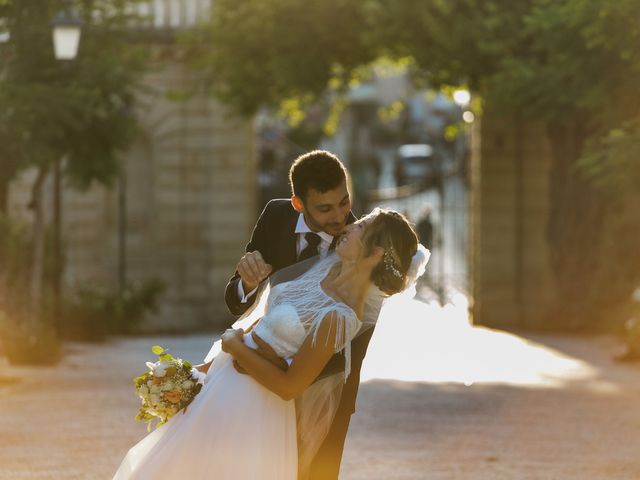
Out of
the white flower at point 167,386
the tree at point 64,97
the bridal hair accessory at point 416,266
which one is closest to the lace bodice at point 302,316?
the bridal hair accessory at point 416,266

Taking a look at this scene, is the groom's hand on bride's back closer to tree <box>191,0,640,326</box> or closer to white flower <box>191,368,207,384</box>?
white flower <box>191,368,207,384</box>

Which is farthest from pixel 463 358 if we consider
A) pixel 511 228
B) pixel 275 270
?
pixel 275 270

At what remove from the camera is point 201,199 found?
27422 mm

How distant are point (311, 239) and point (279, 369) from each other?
0.59 metres

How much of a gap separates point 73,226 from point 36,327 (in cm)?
955

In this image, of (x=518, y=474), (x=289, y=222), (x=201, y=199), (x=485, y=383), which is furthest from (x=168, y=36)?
(x=289, y=222)

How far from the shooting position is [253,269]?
5668mm

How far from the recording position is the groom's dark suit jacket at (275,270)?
5793 mm

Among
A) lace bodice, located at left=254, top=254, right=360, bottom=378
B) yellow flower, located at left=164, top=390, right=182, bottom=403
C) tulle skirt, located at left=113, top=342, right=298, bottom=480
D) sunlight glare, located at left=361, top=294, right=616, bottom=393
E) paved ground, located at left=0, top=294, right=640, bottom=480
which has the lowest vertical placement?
sunlight glare, located at left=361, top=294, right=616, bottom=393

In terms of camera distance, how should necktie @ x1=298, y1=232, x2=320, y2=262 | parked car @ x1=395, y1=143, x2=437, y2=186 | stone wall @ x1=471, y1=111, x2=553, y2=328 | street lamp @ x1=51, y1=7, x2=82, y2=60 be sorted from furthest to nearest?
parked car @ x1=395, y1=143, x2=437, y2=186 → stone wall @ x1=471, y1=111, x2=553, y2=328 → street lamp @ x1=51, y1=7, x2=82, y2=60 → necktie @ x1=298, y1=232, x2=320, y2=262

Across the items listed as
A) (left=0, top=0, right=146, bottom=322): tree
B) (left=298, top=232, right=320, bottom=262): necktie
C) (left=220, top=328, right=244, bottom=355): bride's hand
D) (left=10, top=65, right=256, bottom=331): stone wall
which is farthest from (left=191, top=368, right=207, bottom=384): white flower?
(left=10, top=65, right=256, bottom=331): stone wall

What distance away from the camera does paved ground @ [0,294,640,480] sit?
9930 millimetres

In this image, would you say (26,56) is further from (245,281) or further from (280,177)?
(280,177)

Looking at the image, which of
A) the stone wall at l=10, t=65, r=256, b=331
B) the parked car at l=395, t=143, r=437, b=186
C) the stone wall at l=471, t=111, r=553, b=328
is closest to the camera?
the stone wall at l=471, t=111, r=553, b=328
